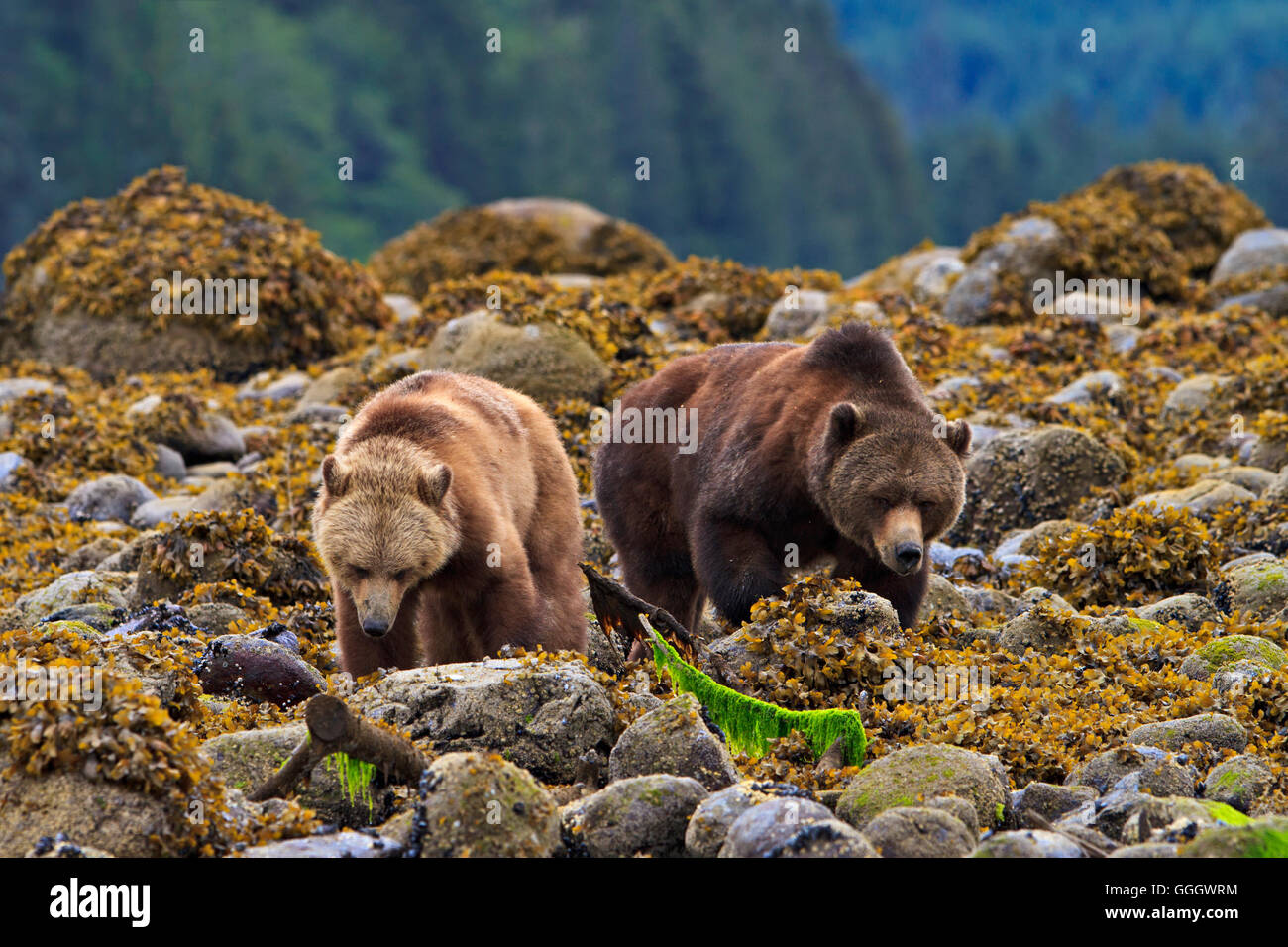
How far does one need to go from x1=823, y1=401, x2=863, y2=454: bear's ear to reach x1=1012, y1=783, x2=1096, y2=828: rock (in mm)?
2221

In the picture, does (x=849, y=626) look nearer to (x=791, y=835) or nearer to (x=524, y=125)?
(x=791, y=835)

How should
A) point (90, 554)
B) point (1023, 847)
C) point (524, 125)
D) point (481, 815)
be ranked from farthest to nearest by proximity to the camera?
point (524, 125), point (90, 554), point (481, 815), point (1023, 847)

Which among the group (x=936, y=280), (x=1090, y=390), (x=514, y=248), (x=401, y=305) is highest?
(x=514, y=248)

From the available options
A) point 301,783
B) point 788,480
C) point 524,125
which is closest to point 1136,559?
point 788,480

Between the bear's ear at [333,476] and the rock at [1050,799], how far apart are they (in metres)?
3.14

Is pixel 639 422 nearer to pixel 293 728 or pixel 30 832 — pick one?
pixel 293 728

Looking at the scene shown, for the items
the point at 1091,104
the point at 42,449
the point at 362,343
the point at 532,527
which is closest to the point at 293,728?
the point at 532,527

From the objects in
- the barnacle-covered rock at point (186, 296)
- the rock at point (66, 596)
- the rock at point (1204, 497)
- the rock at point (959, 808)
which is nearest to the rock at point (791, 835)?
the rock at point (959, 808)

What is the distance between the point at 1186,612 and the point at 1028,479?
8.23ft

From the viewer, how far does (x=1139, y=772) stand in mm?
5246

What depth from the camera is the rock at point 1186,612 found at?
768 centimetres

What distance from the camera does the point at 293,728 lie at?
550 centimetres

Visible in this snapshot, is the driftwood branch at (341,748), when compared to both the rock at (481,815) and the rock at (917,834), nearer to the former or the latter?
the rock at (481,815)

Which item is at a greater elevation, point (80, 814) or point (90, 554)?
A: point (90, 554)
